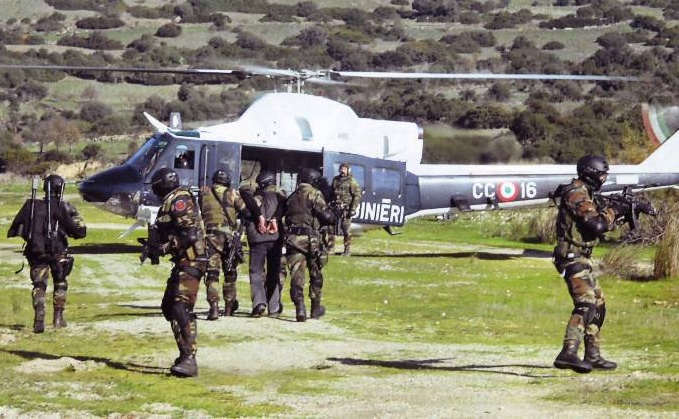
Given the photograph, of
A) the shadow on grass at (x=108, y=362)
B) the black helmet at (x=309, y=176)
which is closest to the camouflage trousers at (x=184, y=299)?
the shadow on grass at (x=108, y=362)

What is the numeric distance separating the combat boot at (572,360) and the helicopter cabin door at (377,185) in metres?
14.5

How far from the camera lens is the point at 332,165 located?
2616cm

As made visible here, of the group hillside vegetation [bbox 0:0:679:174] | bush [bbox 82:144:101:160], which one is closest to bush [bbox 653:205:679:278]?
hillside vegetation [bbox 0:0:679:174]

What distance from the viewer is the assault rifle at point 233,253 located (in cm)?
1633

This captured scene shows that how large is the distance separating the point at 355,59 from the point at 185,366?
9646 centimetres

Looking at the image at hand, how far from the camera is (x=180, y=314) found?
12164mm

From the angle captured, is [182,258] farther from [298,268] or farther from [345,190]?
[345,190]

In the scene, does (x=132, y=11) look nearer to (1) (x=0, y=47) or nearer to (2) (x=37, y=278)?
(1) (x=0, y=47)

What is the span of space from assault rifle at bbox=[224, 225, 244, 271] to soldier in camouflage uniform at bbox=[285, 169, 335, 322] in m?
0.59

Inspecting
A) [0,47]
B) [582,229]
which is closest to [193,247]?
[582,229]

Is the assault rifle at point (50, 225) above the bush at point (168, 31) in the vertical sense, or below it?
below

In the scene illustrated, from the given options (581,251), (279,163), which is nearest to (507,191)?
(279,163)

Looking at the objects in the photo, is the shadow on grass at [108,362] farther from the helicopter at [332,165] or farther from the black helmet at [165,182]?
the helicopter at [332,165]

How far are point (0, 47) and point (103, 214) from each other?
73.3 meters
